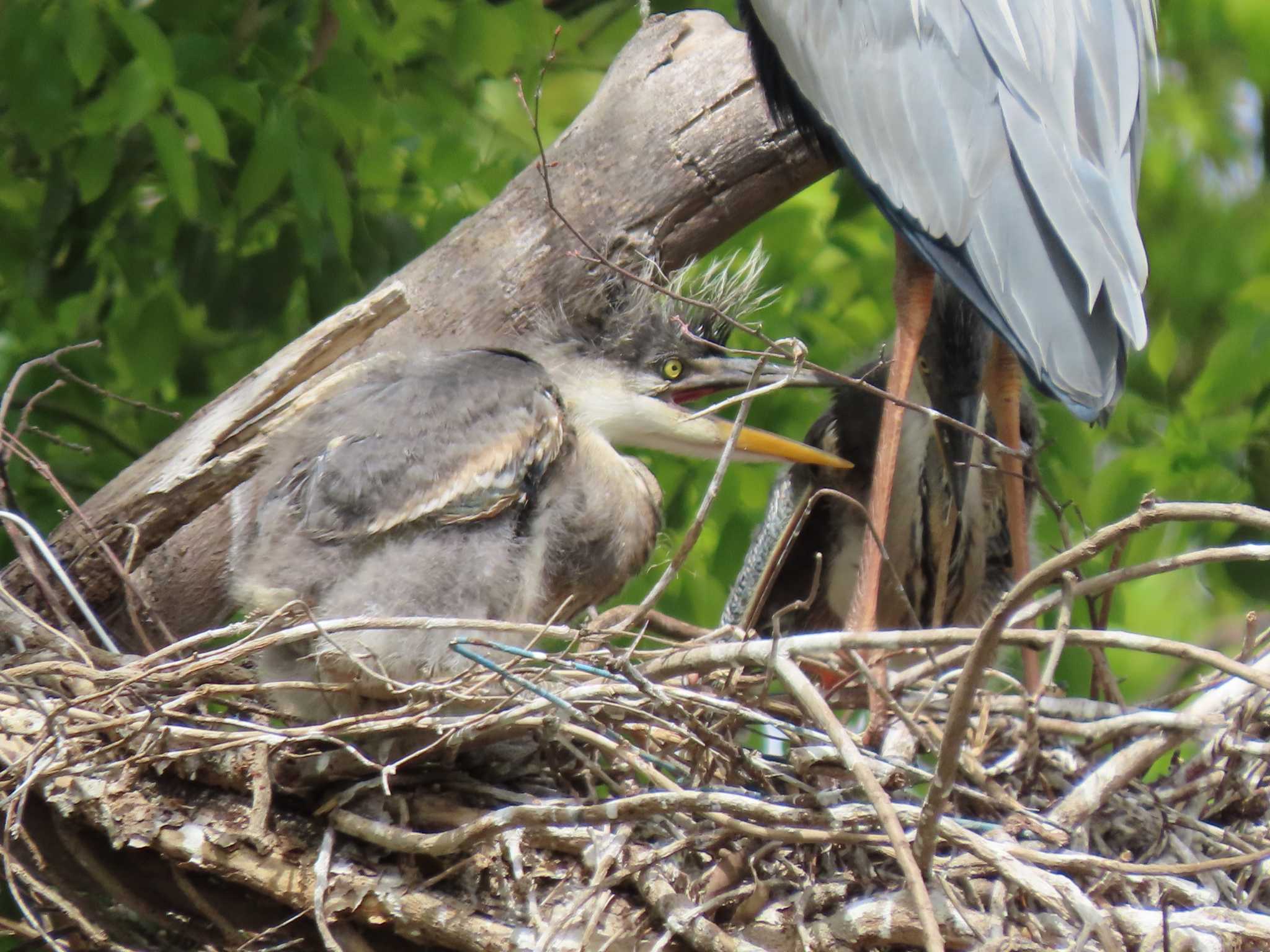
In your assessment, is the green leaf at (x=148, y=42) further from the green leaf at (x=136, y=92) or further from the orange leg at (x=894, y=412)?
the orange leg at (x=894, y=412)

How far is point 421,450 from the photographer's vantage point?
194 centimetres

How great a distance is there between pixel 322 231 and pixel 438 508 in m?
1.22

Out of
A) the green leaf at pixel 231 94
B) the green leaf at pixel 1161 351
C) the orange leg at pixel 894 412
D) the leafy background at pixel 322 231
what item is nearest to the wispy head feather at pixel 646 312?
the orange leg at pixel 894 412

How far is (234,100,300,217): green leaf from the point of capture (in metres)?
2.61

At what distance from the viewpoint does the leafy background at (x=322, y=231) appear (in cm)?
262

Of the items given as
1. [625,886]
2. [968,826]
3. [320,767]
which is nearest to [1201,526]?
[968,826]

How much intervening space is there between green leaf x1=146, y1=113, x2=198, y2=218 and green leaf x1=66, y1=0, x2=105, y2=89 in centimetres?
13

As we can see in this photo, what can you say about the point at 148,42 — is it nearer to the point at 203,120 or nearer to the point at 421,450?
the point at 203,120

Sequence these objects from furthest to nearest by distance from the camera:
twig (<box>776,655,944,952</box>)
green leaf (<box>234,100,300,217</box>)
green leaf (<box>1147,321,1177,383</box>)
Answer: green leaf (<box>1147,321,1177,383</box>) < green leaf (<box>234,100,300,217</box>) < twig (<box>776,655,944,952</box>)

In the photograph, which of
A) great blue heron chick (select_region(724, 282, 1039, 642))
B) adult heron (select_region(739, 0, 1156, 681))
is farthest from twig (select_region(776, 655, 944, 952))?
great blue heron chick (select_region(724, 282, 1039, 642))

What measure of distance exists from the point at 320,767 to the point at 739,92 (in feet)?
5.08

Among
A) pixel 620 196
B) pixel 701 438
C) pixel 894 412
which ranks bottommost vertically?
pixel 894 412

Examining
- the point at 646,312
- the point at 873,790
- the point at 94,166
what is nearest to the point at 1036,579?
the point at 873,790

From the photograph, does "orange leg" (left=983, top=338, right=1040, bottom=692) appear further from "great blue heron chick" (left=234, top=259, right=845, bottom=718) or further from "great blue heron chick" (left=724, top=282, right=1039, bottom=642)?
"great blue heron chick" (left=234, top=259, right=845, bottom=718)
